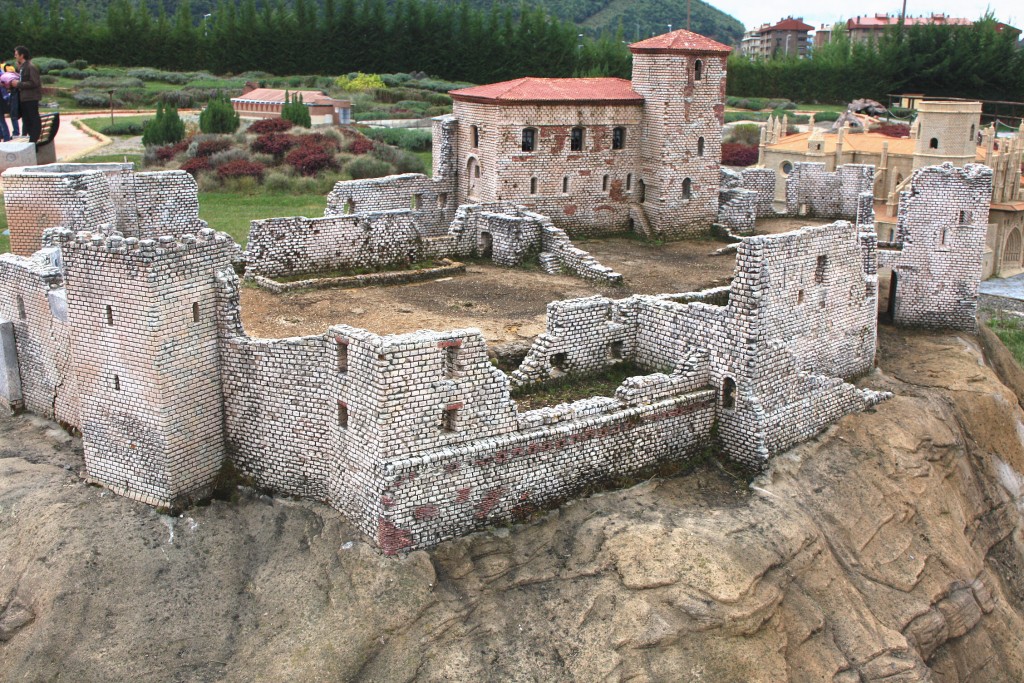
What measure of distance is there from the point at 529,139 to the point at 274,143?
1738cm

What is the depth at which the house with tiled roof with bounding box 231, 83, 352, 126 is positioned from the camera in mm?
59875

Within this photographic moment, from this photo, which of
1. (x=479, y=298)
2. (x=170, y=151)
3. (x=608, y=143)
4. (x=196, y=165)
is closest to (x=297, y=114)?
(x=170, y=151)

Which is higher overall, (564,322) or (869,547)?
(564,322)

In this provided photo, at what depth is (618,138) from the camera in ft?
104

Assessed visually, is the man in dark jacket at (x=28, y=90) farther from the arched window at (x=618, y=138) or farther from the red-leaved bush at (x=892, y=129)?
the red-leaved bush at (x=892, y=129)

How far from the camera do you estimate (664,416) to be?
19859 mm

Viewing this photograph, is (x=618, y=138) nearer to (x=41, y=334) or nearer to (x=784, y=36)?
(x=41, y=334)

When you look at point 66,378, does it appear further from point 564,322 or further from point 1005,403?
point 1005,403

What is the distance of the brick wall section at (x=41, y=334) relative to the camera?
2047cm

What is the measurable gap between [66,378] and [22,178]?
6.14 metres

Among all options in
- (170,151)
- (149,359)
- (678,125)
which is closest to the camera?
(149,359)

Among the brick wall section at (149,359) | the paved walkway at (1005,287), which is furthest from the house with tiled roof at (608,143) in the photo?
the brick wall section at (149,359)

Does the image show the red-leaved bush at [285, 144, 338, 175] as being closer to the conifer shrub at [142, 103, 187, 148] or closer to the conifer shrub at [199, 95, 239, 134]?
the conifer shrub at [199, 95, 239, 134]

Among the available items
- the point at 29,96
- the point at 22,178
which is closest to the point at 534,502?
the point at 22,178
